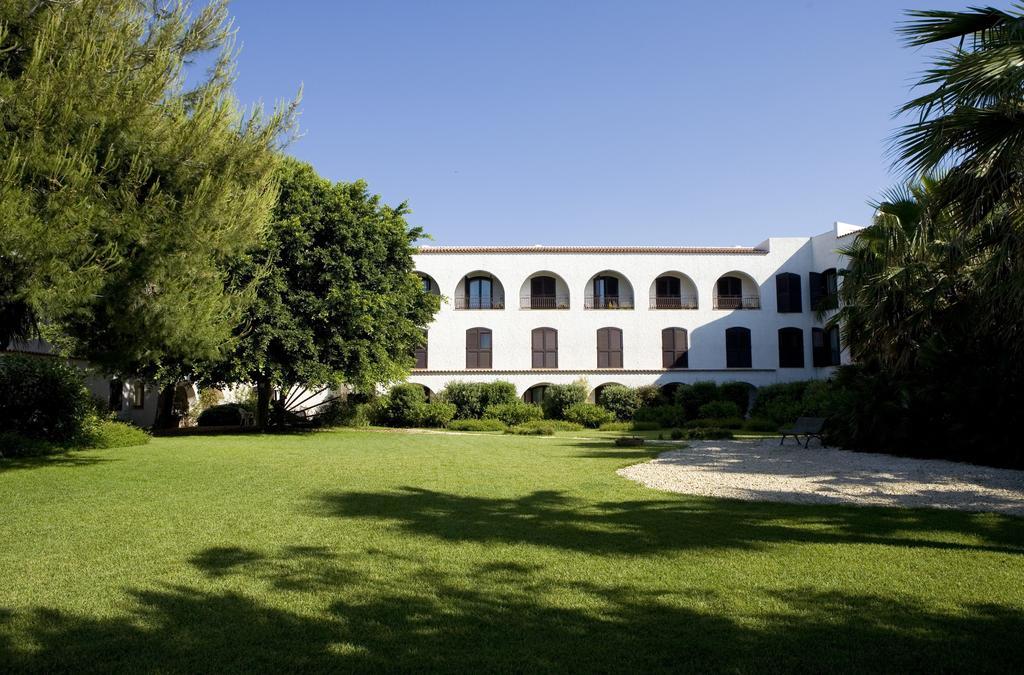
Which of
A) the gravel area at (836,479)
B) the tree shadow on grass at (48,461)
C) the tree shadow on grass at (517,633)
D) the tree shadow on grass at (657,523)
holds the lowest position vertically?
the tree shadow on grass at (517,633)

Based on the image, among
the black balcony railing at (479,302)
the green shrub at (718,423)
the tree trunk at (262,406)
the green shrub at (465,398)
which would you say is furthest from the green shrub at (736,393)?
the tree trunk at (262,406)

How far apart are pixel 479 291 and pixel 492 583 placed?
31198 mm

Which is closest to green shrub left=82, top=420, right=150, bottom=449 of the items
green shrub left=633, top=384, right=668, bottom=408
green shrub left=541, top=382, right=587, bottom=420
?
green shrub left=541, top=382, right=587, bottom=420

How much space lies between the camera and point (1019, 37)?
6.28 meters

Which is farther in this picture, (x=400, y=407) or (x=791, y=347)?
(x=791, y=347)

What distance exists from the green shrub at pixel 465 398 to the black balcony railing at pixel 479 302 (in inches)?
197

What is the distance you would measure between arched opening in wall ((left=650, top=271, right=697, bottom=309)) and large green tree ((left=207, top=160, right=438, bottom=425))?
1697cm

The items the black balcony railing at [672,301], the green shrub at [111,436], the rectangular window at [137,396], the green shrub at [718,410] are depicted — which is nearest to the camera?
the green shrub at [111,436]

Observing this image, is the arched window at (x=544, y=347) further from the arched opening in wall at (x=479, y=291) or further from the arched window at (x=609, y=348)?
the arched opening in wall at (x=479, y=291)

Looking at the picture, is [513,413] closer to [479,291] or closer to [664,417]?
[664,417]

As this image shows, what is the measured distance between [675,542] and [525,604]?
2.29 m

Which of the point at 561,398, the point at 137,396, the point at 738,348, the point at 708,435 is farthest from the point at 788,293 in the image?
the point at 137,396

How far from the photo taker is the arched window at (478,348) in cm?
3475

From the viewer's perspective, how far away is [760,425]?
87.7 ft
